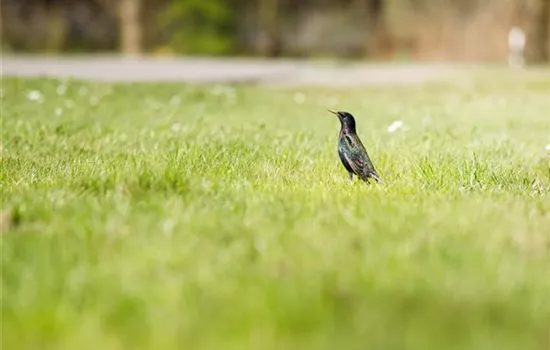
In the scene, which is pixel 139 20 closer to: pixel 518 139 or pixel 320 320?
pixel 518 139

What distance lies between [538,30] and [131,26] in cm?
1132

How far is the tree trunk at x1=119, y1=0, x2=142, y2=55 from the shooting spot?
84.7 feet

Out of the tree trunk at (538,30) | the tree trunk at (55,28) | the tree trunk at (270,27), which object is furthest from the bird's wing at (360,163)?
the tree trunk at (55,28)

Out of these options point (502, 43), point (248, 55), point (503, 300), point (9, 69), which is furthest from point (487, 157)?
point (248, 55)

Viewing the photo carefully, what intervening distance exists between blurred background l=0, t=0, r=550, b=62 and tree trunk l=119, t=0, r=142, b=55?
0.10 ft

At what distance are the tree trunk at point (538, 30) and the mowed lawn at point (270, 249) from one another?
17.8 meters

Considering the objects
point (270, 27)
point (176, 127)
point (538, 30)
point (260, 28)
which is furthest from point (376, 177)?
point (260, 28)

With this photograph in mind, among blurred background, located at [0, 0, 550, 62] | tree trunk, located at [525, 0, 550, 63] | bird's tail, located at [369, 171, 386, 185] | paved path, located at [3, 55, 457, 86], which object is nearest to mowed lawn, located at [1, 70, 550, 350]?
bird's tail, located at [369, 171, 386, 185]

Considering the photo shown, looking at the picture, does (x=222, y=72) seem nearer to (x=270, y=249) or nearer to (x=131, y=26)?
(x=131, y=26)

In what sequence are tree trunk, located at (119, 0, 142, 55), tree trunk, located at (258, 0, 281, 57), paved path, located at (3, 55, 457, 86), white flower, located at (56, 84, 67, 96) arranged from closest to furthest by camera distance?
white flower, located at (56, 84, 67, 96) → paved path, located at (3, 55, 457, 86) → tree trunk, located at (119, 0, 142, 55) → tree trunk, located at (258, 0, 281, 57)

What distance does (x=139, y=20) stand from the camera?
25.9m

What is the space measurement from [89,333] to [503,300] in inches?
41.9

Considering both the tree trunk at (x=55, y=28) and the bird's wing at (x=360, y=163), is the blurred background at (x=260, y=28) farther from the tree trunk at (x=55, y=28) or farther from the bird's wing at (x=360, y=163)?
the bird's wing at (x=360, y=163)

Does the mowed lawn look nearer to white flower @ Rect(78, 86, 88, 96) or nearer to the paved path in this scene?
white flower @ Rect(78, 86, 88, 96)
